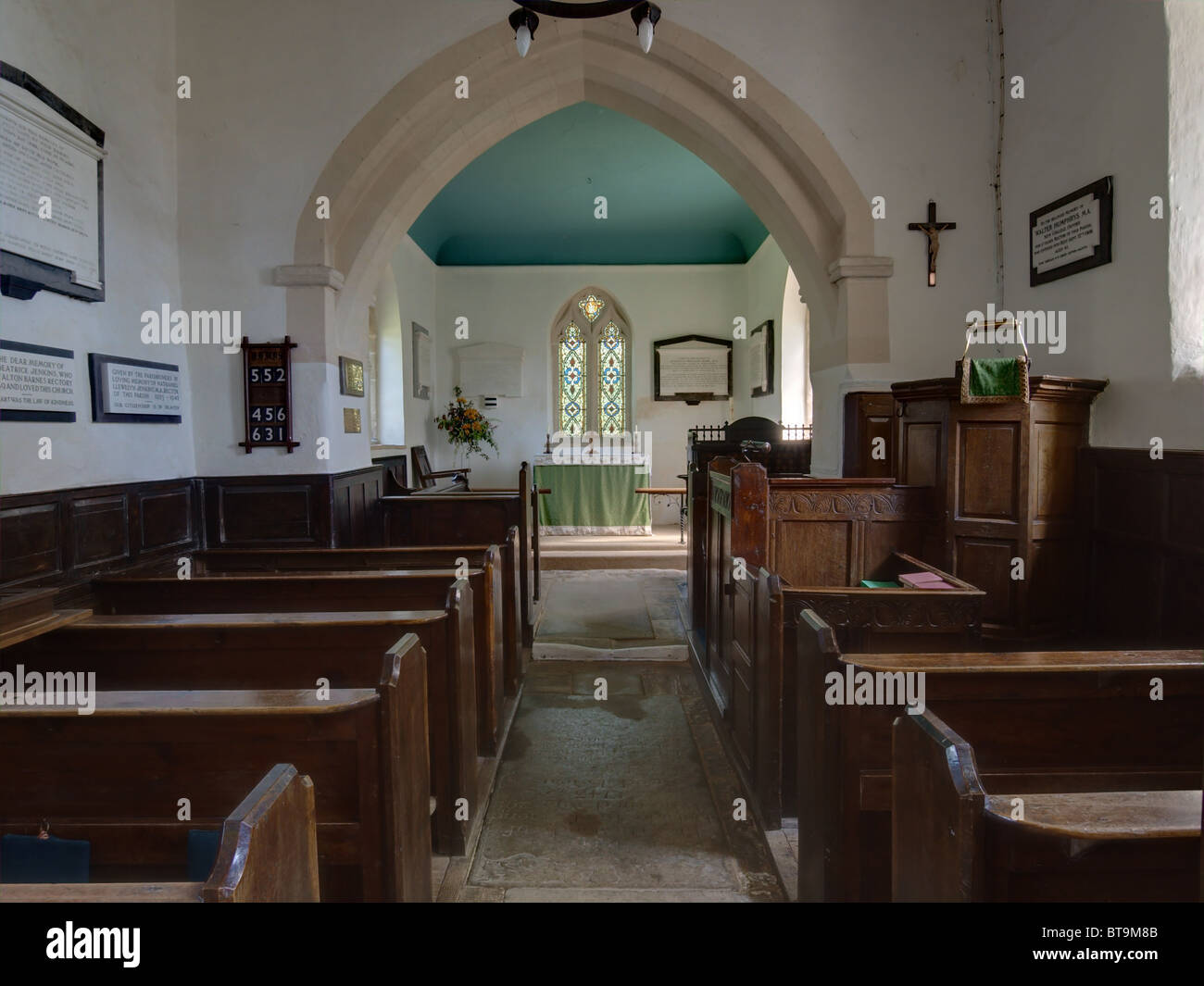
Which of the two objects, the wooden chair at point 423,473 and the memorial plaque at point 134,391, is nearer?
the memorial plaque at point 134,391

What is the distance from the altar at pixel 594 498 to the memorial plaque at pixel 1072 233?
4694mm

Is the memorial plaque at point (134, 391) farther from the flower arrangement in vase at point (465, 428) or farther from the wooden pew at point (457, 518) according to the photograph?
the flower arrangement in vase at point (465, 428)

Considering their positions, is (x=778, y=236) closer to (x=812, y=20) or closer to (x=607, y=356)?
(x=812, y=20)

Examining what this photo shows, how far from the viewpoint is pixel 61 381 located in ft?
9.78

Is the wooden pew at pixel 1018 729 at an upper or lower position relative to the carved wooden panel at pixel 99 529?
lower

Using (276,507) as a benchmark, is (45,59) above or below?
above

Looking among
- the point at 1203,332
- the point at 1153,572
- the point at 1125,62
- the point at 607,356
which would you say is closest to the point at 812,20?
the point at 1125,62

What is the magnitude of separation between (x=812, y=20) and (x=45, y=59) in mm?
3892

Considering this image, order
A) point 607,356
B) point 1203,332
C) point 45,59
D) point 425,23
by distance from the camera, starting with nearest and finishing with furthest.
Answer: point 1203,332, point 45,59, point 425,23, point 607,356

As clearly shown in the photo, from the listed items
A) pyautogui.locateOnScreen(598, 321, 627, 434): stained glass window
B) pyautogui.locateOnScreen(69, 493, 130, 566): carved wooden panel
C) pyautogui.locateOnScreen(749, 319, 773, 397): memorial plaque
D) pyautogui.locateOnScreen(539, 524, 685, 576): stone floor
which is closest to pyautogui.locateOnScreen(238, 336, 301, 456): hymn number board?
pyautogui.locateOnScreen(69, 493, 130, 566): carved wooden panel

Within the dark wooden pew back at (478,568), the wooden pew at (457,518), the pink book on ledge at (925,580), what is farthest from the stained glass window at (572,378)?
the pink book on ledge at (925,580)

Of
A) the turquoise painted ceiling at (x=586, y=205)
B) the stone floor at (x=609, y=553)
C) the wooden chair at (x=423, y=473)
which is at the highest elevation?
the turquoise painted ceiling at (x=586, y=205)

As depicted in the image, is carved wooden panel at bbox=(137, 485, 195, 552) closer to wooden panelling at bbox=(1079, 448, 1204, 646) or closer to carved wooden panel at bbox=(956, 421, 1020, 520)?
carved wooden panel at bbox=(956, 421, 1020, 520)

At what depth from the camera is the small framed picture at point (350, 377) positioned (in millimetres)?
4336
